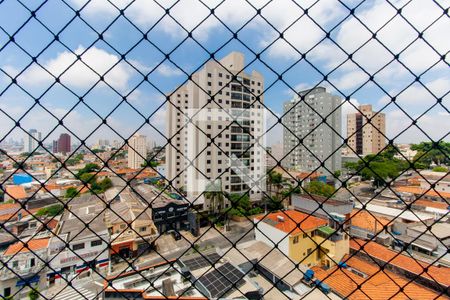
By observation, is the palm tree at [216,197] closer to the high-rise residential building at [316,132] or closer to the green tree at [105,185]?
the green tree at [105,185]

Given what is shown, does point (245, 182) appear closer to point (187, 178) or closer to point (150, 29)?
point (187, 178)

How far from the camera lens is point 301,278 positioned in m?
3.81

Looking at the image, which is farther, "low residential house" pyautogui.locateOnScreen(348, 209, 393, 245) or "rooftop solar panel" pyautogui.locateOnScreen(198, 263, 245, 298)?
"low residential house" pyautogui.locateOnScreen(348, 209, 393, 245)

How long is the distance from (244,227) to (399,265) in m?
4.69

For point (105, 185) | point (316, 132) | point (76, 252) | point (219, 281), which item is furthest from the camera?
point (316, 132)

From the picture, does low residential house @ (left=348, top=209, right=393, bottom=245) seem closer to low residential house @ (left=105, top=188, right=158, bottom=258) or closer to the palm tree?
the palm tree

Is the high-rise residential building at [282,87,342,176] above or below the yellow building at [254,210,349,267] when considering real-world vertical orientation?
above

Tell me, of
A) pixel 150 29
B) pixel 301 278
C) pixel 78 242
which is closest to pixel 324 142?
pixel 301 278

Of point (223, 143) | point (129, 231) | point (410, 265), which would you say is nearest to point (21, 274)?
point (129, 231)

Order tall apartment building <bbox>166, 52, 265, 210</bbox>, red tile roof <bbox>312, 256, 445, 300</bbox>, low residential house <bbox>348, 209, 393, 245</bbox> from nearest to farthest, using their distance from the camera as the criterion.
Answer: red tile roof <bbox>312, 256, 445, 300</bbox> → low residential house <bbox>348, 209, 393, 245</bbox> → tall apartment building <bbox>166, 52, 265, 210</bbox>

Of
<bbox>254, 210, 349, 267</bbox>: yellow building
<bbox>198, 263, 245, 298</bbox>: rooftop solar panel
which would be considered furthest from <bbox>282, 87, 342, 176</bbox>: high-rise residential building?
<bbox>198, 263, 245, 298</bbox>: rooftop solar panel

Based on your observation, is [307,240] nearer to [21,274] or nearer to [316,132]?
[21,274]

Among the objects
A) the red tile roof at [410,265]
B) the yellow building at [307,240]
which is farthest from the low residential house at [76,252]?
the red tile roof at [410,265]

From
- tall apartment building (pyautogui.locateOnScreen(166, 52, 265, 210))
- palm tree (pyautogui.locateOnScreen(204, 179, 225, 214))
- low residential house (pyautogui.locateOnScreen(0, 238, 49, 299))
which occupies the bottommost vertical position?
low residential house (pyautogui.locateOnScreen(0, 238, 49, 299))
